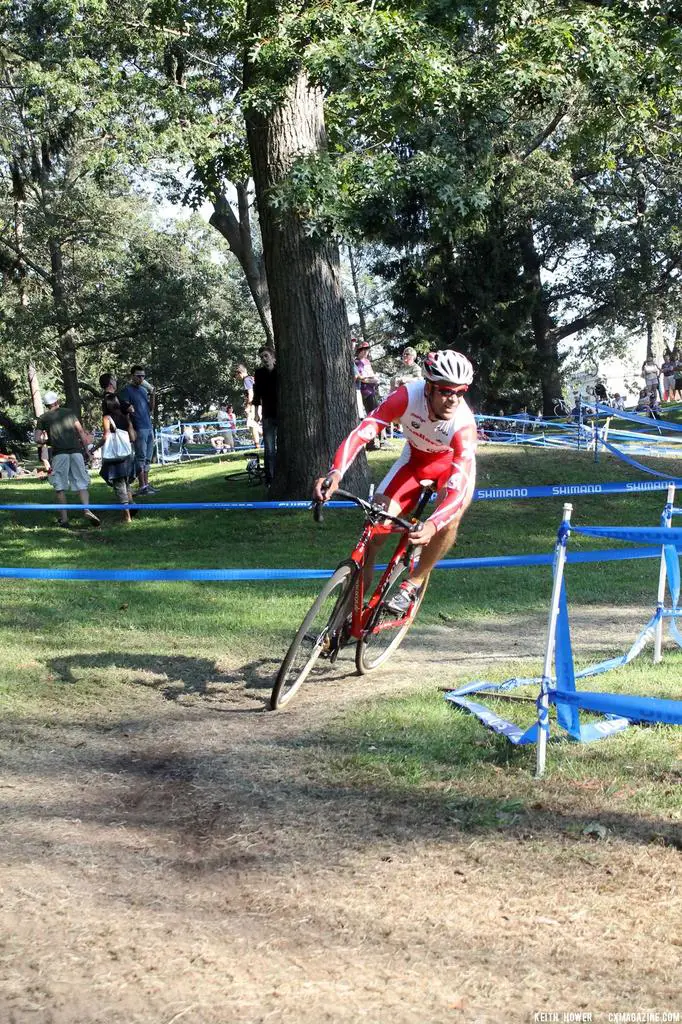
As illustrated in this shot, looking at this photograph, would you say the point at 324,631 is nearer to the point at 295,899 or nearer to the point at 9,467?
the point at 295,899

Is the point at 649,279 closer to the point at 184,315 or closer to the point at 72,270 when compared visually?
the point at 184,315

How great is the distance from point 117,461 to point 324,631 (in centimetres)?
915

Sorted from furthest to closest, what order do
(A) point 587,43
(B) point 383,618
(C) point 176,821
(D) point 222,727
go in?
(A) point 587,43
(B) point 383,618
(D) point 222,727
(C) point 176,821

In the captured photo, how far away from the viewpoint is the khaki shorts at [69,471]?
15.2 m

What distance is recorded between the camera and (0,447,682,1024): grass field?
3428 millimetres

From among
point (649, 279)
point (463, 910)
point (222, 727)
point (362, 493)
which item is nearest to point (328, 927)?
point (463, 910)

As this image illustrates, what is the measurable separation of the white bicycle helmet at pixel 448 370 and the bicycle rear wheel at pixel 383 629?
1.38m

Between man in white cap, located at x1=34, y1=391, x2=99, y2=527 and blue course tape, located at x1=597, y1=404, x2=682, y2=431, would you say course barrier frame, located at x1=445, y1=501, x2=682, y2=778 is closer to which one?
man in white cap, located at x1=34, y1=391, x2=99, y2=527

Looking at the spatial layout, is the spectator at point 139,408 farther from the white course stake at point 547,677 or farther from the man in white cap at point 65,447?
the white course stake at point 547,677

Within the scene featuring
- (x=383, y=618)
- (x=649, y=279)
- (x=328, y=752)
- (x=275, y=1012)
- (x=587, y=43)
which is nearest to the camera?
(x=275, y=1012)

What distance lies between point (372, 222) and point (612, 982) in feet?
40.6

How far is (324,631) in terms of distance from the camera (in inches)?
265

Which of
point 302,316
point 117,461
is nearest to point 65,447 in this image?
point 117,461

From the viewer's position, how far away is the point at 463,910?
3943 mm
